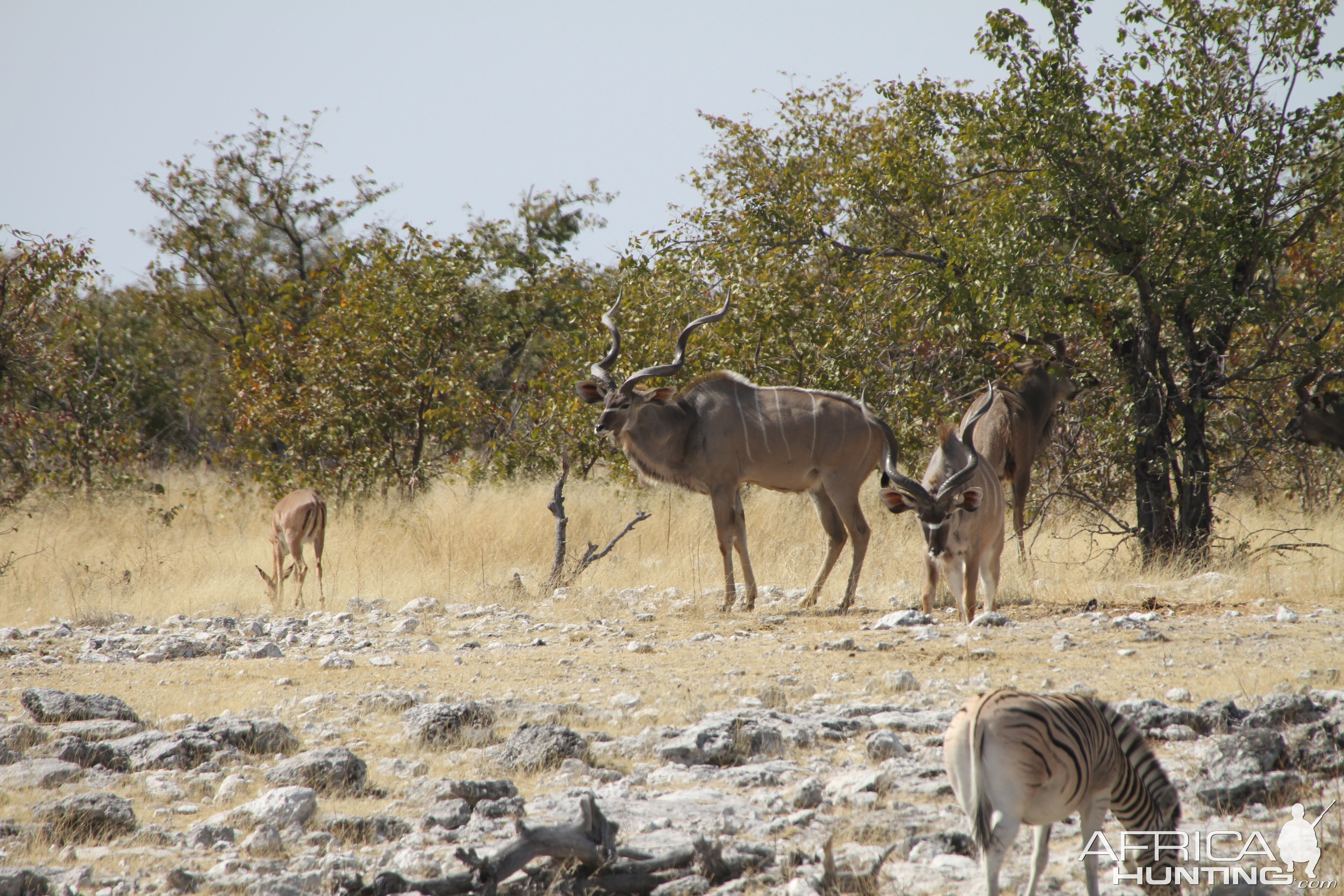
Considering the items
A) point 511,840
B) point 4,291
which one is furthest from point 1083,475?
point 4,291

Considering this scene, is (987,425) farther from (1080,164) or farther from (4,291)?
(4,291)

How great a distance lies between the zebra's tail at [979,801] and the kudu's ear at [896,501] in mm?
4902

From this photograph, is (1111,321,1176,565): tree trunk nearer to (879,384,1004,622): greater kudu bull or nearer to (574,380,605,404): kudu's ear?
(879,384,1004,622): greater kudu bull

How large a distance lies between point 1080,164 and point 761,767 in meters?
6.95

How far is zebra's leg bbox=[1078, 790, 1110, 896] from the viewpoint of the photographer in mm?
3283

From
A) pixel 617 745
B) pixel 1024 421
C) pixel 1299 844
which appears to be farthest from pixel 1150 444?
pixel 1299 844

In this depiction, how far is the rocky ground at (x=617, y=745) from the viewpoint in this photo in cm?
374

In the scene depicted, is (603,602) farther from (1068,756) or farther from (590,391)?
(1068,756)

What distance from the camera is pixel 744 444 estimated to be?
33.1 feet

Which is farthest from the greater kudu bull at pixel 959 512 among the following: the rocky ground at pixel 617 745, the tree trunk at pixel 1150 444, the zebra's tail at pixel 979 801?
the zebra's tail at pixel 979 801

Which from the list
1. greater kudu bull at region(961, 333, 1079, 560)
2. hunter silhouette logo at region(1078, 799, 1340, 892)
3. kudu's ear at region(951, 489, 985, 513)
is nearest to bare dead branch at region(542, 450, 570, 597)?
greater kudu bull at region(961, 333, 1079, 560)

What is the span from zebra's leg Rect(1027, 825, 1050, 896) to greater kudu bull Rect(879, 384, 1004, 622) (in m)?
4.60

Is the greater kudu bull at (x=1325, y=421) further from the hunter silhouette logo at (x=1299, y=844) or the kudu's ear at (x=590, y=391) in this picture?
the kudu's ear at (x=590, y=391)

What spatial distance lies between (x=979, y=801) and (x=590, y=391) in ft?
Result: 24.7
